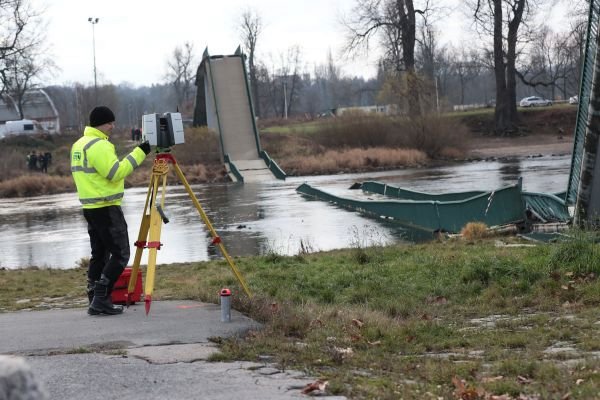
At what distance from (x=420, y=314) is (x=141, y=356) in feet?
10.9

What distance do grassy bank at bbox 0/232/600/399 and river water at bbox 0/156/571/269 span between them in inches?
135

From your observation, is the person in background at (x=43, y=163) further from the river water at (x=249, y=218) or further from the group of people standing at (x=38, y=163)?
the river water at (x=249, y=218)

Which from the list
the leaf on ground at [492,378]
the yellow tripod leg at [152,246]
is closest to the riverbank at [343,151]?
the yellow tripod leg at [152,246]

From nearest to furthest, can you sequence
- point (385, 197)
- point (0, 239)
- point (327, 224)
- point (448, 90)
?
point (327, 224), point (0, 239), point (385, 197), point (448, 90)

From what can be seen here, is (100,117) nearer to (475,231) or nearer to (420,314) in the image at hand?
(420,314)

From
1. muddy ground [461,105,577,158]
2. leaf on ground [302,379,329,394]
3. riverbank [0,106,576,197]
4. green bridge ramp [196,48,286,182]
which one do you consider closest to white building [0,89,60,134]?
riverbank [0,106,576,197]

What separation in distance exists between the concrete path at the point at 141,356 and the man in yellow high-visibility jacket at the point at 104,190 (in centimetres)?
37

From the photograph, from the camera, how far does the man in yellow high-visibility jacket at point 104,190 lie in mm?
8680

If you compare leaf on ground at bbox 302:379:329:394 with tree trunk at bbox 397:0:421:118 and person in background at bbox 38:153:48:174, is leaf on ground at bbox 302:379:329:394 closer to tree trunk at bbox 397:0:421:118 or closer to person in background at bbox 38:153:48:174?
person in background at bbox 38:153:48:174

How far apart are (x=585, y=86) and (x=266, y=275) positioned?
6.80 m

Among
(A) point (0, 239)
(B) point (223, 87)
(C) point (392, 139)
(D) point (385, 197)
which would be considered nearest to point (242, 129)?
(B) point (223, 87)

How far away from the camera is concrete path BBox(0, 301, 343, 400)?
18.5 ft

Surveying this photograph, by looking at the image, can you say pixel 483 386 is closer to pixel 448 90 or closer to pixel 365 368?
pixel 365 368

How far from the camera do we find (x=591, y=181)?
44.7ft
